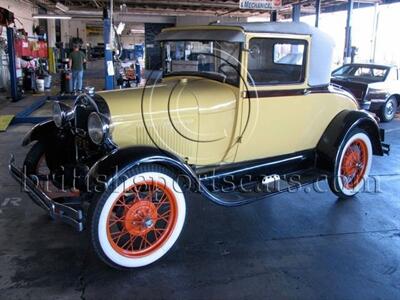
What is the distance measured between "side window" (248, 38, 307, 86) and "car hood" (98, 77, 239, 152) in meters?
0.32

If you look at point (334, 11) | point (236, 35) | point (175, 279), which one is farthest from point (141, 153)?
point (334, 11)

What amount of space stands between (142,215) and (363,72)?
25.4 feet

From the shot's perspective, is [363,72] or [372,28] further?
[372,28]

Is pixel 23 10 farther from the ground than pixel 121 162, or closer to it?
farther from the ground

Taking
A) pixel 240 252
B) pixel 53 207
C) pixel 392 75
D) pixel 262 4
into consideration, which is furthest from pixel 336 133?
pixel 262 4

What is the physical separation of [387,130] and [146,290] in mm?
6773

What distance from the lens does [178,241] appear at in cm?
310

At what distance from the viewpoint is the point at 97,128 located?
107 inches

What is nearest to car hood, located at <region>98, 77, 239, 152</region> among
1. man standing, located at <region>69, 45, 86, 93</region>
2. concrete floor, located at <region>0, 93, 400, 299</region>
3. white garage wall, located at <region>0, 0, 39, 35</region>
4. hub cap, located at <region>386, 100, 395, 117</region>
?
concrete floor, located at <region>0, 93, 400, 299</region>

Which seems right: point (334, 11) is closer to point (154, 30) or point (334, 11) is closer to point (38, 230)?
point (154, 30)

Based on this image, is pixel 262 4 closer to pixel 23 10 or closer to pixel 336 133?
pixel 336 133

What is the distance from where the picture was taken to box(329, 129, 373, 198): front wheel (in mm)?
3842

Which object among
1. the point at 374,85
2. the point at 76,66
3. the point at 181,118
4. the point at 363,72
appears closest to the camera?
the point at 181,118

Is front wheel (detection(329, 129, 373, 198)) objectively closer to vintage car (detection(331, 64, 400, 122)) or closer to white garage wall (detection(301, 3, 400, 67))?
vintage car (detection(331, 64, 400, 122))
